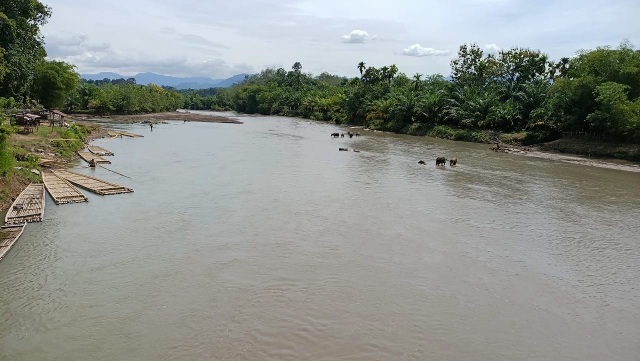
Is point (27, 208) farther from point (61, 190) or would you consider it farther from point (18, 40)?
point (18, 40)

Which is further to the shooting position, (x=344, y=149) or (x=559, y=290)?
(x=344, y=149)

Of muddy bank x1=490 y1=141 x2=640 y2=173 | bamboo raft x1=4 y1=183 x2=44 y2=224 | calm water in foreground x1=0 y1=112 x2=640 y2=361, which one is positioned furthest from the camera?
muddy bank x1=490 y1=141 x2=640 y2=173

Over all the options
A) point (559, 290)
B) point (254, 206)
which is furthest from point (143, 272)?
point (559, 290)

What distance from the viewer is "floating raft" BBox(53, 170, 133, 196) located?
1798cm

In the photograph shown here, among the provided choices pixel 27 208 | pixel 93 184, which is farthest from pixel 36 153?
pixel 27 208

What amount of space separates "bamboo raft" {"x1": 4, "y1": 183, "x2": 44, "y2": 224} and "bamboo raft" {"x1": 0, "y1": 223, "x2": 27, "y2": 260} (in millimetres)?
453

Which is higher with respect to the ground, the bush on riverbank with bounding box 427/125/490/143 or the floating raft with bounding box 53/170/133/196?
the bush on riverbank with bounding box 427/125/490/143

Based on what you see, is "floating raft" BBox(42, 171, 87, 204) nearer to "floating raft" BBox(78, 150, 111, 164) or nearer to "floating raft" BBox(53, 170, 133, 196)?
"floating raft" BBox(53, 170, 133, 196)

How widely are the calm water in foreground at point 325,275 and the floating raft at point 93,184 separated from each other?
0.59 metres

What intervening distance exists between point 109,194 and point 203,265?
329 inches

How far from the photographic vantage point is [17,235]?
1241cm

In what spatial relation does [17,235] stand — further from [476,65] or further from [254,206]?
[476,65]

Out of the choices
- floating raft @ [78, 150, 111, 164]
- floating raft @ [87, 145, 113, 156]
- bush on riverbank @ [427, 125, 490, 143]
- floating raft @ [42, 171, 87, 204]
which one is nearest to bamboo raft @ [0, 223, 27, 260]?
floating raft @ [42, 171, 87, 204]

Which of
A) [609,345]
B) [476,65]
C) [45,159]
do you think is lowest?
[609,345]
